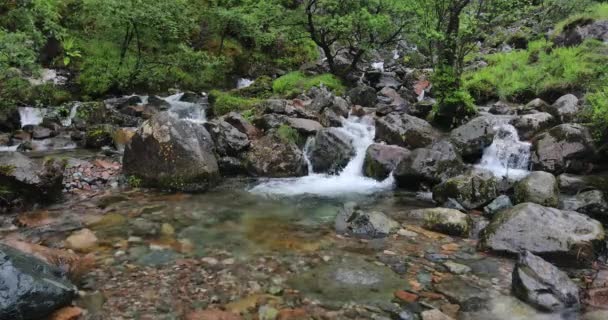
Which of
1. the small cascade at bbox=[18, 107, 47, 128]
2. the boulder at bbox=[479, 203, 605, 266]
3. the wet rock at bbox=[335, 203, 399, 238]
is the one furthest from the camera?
the small cascade at bbox=[18, 107, 47, 128]

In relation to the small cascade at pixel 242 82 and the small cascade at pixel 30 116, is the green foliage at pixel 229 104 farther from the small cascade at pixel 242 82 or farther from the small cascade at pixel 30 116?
the small cascade at pixel 30 116

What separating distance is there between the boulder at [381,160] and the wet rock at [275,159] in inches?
62.9

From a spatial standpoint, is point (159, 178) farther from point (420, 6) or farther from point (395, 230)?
point (420, 6)

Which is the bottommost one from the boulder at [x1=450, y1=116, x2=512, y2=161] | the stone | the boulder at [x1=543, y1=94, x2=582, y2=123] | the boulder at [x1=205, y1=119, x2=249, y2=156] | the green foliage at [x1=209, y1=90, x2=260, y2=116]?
the stone

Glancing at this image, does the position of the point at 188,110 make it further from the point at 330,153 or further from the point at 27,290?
the point at 27,290

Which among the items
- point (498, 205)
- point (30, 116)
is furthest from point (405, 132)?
point (30, 116)

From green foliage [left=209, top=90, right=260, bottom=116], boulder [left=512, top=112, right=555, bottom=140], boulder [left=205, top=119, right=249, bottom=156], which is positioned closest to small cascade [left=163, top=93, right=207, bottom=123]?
green foliage [left=209, top=90, right=260, bottom=116]

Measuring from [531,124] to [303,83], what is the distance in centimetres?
901

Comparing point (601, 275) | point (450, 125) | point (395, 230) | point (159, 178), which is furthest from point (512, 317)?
point (450, 125)

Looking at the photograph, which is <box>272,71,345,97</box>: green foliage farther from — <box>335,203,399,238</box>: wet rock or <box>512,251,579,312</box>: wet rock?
<box>512,251,579,312</box>: wet rock

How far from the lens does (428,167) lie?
9977 mm

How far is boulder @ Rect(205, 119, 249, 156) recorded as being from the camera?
1120 cm

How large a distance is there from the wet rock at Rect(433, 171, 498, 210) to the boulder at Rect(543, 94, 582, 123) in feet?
16.6

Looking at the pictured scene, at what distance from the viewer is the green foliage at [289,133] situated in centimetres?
1157
